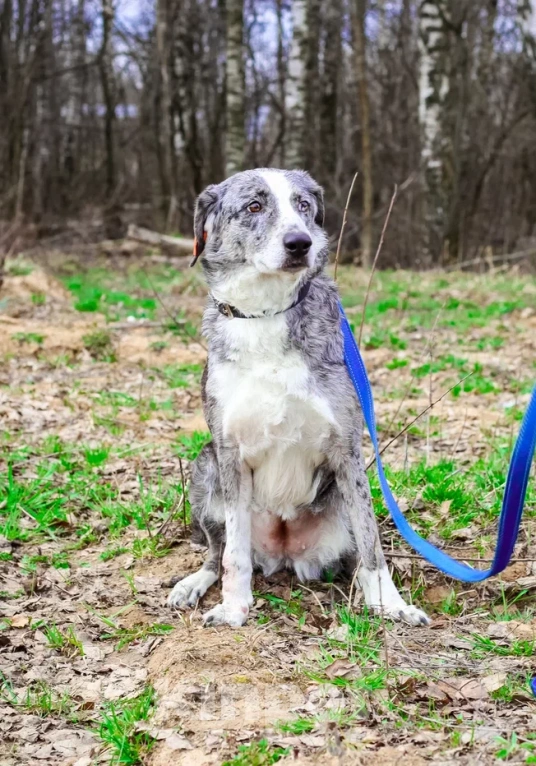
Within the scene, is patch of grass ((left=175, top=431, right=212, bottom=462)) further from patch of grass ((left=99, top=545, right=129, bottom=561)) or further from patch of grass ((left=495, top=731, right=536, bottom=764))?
patch of grass ((left=495, top=731, right=536, bottom=764))

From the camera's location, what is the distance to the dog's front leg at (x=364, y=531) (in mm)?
3350

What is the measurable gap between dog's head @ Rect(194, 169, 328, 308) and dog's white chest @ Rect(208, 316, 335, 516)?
0.24 m

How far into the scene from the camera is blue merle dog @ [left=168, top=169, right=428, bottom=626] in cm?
327

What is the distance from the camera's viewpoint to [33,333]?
7863 mm

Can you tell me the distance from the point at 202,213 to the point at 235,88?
11.0 metres

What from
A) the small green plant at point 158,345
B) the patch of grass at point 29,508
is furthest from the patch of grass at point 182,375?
the patch of grass at point 29,508

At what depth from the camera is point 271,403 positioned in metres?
3.25

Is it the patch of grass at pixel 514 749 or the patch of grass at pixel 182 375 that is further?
the patch of grass at pixel 182 375

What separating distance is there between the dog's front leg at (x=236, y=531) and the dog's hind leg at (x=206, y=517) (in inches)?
7.5

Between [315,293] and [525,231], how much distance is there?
52.9 ft

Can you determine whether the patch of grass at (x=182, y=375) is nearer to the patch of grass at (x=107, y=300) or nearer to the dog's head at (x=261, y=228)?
the patch of grass at (x=107, y=300)

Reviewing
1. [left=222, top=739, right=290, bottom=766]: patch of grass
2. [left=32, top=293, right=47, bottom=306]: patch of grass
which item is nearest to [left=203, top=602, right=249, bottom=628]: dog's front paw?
[left=222, top=739, right=290, bottom=766]: patch of grass

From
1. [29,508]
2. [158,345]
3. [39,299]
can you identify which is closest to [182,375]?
[158,345]

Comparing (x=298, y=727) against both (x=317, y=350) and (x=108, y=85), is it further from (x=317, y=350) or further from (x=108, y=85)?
(x=108, y=85)
